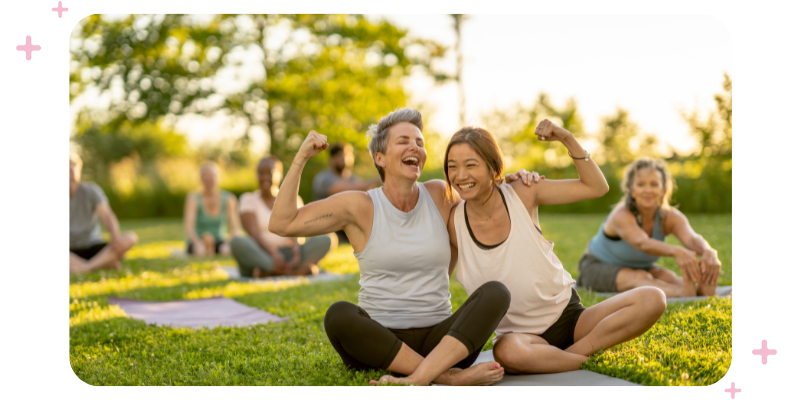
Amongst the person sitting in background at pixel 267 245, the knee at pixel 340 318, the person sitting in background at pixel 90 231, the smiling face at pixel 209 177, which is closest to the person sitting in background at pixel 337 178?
the smiling face at pixel 209 177

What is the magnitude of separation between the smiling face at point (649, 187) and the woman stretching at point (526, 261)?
7.81 ft

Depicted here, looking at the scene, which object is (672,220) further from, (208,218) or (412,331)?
(208,218)

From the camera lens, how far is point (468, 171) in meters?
3.19

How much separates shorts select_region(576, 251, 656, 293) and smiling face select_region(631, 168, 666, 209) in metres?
0.65

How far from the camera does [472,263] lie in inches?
130

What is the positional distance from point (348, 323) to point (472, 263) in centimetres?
73

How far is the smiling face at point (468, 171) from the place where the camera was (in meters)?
3.19

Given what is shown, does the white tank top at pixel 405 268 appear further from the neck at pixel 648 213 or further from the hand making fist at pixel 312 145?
the neck at pixel 648 213

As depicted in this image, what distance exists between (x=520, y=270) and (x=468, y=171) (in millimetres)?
587

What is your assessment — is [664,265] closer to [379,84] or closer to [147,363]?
[147,363]

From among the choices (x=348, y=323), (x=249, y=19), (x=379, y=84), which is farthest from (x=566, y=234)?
(x=249, y=19)

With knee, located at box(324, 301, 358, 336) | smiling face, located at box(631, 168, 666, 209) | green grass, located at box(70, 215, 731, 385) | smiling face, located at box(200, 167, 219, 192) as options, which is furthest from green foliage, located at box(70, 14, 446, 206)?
knee, located at box(324, 301, 358, 336)

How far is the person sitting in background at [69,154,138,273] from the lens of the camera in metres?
7.74
